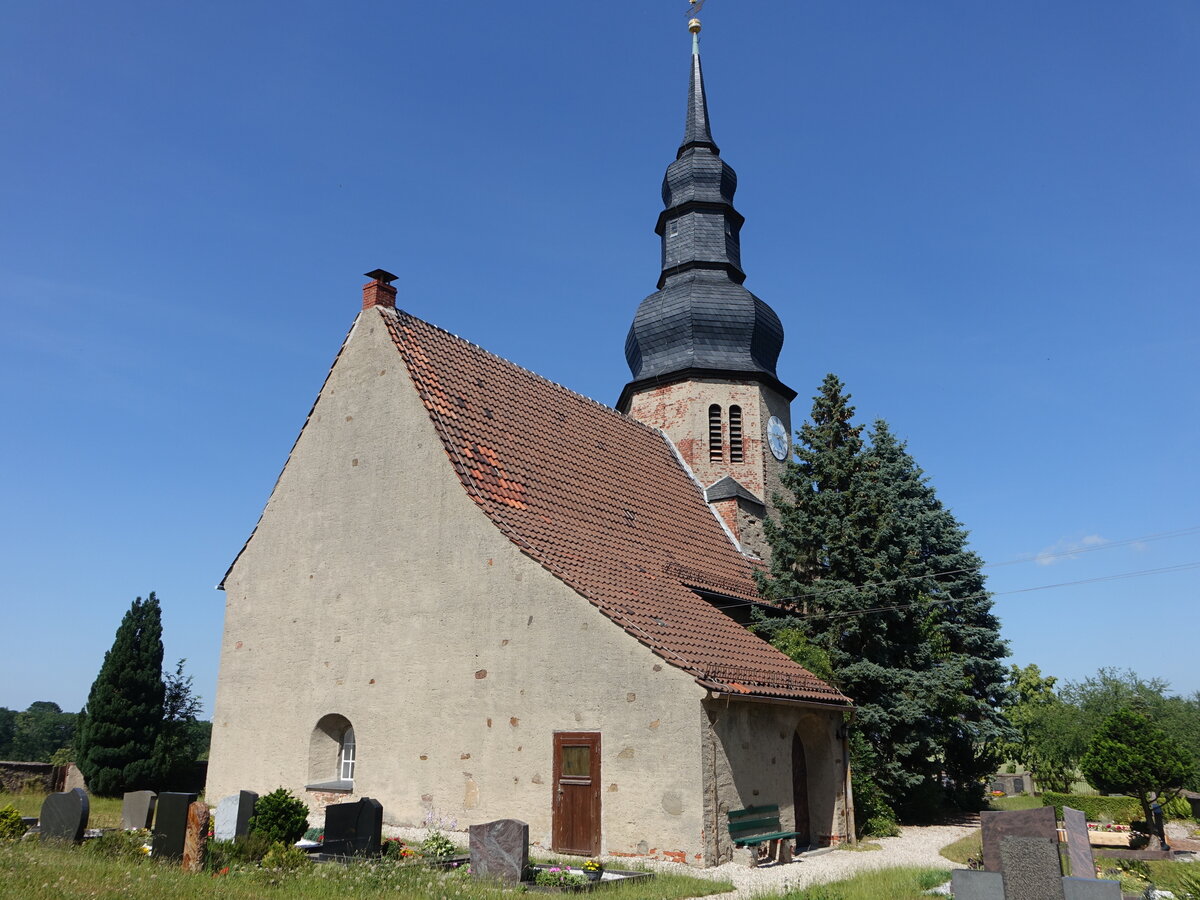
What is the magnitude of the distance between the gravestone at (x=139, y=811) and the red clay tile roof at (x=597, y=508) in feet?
22.7

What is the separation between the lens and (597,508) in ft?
61.8

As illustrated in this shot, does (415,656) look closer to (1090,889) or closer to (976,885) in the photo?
(976,885)

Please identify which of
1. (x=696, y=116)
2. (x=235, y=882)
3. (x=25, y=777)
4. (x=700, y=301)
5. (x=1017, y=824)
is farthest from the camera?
(x=696, y=116)

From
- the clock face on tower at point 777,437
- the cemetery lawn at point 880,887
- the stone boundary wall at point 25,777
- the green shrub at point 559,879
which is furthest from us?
the clock face on tower at point 777,437

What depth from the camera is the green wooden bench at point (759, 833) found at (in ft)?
44.5

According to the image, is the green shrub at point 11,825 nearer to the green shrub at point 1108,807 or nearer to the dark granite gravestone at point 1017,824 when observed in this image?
the dark granite gravestone at point 1017,824

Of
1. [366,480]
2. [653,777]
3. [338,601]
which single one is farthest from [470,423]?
[653,777]

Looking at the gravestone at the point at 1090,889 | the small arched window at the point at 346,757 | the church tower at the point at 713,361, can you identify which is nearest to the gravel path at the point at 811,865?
the small arched window at the point at 346,757

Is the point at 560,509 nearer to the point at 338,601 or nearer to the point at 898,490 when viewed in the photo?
the point at 338,601

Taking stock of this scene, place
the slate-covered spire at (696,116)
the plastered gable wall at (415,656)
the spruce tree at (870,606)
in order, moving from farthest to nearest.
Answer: the slate-covered spire at (696,116)
the spruce tree at (870,606)
the plastered gable wall at (415,656)

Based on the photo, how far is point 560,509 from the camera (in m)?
17.8

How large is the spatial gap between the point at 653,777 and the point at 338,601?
7.58 metres

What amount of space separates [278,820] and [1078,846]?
34.1ft

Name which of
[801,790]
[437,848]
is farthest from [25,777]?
[801,790]
